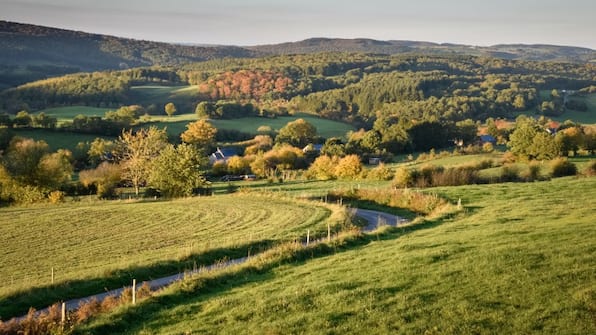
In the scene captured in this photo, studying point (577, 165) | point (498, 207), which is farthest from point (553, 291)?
point (577, 165)

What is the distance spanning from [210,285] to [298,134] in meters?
97.5

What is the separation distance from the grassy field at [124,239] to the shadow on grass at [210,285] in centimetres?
458

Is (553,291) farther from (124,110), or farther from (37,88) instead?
(37,88)

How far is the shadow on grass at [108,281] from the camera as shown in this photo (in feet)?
60.1

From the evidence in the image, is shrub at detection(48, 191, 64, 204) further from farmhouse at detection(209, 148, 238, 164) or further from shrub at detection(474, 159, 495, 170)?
farmhouse at detection(209, 148, 238, 164)

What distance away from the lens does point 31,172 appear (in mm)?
57219

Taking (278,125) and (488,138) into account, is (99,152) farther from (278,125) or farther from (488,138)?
(488,138)

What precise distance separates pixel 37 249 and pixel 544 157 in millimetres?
56206

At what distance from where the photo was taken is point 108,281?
20.8m

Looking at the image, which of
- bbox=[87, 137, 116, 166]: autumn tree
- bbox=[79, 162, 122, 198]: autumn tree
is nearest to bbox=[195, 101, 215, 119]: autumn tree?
bbox=[87, 137, 116, 166]: autumn tree

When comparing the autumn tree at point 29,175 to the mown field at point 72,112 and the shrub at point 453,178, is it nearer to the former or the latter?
the shrub at point 453,178

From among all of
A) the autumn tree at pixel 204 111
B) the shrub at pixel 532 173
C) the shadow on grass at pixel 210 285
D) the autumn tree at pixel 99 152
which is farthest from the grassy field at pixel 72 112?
the shadow on grass at pixel 210 285

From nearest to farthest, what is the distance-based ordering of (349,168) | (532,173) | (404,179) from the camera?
(532,173), (404,179), (349,168)

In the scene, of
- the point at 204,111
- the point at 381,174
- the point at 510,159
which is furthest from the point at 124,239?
the point at 204,111
